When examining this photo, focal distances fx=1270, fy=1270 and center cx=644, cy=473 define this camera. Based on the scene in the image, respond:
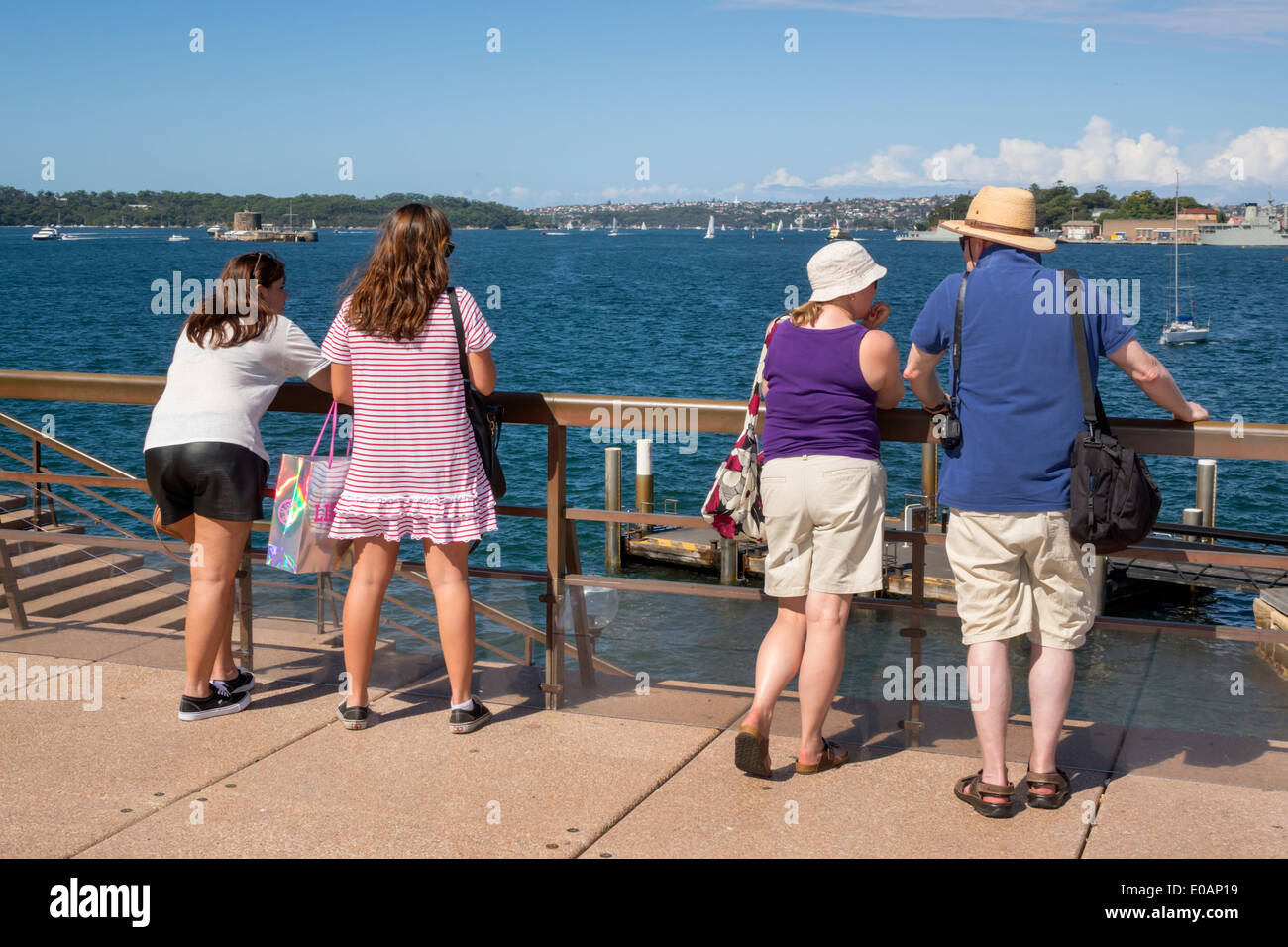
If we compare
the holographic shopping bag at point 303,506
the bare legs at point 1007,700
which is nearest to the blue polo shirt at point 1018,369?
the bare legs at point 1007,700

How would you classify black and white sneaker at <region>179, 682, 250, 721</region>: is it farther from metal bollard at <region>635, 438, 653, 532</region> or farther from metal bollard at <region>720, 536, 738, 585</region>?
metal bollard at <region>720, 536, 738, 585</region>

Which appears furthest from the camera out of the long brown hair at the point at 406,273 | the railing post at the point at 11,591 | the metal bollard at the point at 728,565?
the metal bollard at the point at 728,565

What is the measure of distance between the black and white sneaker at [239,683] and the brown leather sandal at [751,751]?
6.60 ft

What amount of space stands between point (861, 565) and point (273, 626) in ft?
A: 9.20

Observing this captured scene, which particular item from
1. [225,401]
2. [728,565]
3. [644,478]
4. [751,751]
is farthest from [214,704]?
[728,565]

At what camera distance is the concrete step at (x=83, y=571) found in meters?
6.18

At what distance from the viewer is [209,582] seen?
15.1 feet

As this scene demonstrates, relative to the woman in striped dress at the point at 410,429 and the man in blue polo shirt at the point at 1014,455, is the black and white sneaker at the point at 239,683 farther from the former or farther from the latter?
the man in blue polo shirt at the point at 1014,455

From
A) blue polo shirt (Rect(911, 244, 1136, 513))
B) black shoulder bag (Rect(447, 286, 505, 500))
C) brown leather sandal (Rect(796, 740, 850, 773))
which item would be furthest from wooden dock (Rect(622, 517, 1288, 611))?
blue polo shirt (Rect(911, 244, 1136, 513))

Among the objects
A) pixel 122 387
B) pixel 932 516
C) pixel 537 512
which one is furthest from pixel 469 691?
pixel 932 516

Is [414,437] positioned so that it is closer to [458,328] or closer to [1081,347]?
[458,328]

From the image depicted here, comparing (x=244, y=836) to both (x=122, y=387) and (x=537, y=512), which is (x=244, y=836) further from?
(x=122, y=387)

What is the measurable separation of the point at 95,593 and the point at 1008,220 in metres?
5.17

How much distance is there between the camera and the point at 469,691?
4633 mm
